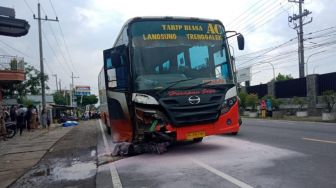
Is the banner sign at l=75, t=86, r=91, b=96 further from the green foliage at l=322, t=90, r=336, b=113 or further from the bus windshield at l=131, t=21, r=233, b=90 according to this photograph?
the bus windshield at l=131, t=21, r=233, b=90

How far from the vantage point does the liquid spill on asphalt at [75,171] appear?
8.16 meters

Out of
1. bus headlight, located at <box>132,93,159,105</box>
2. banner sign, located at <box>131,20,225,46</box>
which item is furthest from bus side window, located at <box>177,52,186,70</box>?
bus headlight, located at <box>132,93,159,105</box>

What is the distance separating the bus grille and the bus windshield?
39cm

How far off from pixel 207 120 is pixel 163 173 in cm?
220

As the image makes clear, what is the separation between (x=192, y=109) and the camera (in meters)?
8.75

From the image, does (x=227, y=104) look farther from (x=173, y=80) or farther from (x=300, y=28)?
(x=300, y=28)

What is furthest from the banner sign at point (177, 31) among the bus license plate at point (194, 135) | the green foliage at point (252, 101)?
the green foliage at point (252, 101)

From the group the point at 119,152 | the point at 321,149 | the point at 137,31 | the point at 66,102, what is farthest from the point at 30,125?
the point at 66,102

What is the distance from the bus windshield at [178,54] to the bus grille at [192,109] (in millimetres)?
389

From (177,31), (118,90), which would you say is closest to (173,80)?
(177,31)

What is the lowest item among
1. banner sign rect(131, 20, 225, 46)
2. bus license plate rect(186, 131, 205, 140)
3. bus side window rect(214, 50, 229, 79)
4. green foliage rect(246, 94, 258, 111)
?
bus license plate rect(186, 131, 205, 140)

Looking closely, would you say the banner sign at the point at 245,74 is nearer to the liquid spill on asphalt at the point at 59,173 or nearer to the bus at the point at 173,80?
the bus at the point at 173,80

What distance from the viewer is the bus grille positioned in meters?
8.57

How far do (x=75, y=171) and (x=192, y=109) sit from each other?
3.23 meters
